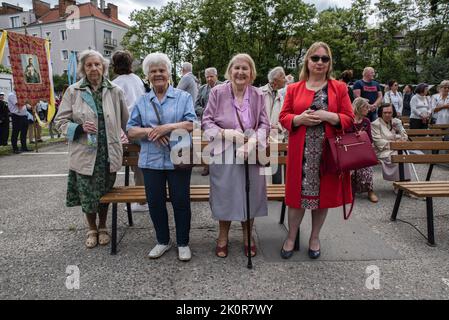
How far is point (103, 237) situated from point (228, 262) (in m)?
1.44

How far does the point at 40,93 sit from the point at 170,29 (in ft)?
103

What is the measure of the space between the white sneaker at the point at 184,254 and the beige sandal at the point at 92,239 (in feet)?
3.26

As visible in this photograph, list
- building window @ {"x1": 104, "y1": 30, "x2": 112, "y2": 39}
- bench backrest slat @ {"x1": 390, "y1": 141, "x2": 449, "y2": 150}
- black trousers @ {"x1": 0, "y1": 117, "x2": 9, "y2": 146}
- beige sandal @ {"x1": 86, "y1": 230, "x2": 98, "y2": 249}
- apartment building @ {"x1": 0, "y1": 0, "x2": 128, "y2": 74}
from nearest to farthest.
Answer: beige sandal @ {"x1": 86, "y1": 230, "x2": 98, "y2": 249} < bench backrest slat @ {"x1": 390, "y1": 141, "x2": 449, "y2": 150} < black trousers @ {"x1": 0, "y1": 117, "x2": 9, "y2": 146} < apartment building @ {"x1": 0, "y1": 0, "x2": 128, "y2": 74} < building window @ {"x1": 104, "y1": 30, "x2": 112, "y2": 39}

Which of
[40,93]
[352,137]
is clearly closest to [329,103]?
[352,137]

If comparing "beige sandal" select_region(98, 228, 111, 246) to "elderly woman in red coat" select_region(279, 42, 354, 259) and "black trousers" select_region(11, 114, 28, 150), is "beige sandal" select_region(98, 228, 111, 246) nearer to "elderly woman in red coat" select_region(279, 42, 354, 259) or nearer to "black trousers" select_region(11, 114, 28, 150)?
"elderly woman in red coat" select_region(279, 42, 354, 259)

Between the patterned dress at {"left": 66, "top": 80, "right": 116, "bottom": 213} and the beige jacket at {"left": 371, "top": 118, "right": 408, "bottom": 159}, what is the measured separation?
427cm

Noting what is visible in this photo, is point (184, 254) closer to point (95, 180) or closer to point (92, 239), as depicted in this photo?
point (92, 239)

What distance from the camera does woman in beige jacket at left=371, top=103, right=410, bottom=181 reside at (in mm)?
5402

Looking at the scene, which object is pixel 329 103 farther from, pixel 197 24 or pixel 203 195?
pixel 197 24

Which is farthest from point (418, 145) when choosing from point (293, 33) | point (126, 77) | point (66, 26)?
point (66, 26)

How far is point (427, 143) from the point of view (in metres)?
4.73

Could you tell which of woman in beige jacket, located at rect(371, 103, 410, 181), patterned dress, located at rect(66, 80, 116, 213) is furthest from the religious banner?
A: woman in beige jacket, located at rect(371, 103, 410, 181)

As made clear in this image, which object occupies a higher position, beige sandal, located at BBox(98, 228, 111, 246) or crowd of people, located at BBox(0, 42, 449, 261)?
crowd of people, located at BBox(0, 42, 449, 261)

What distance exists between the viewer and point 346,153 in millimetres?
2928
